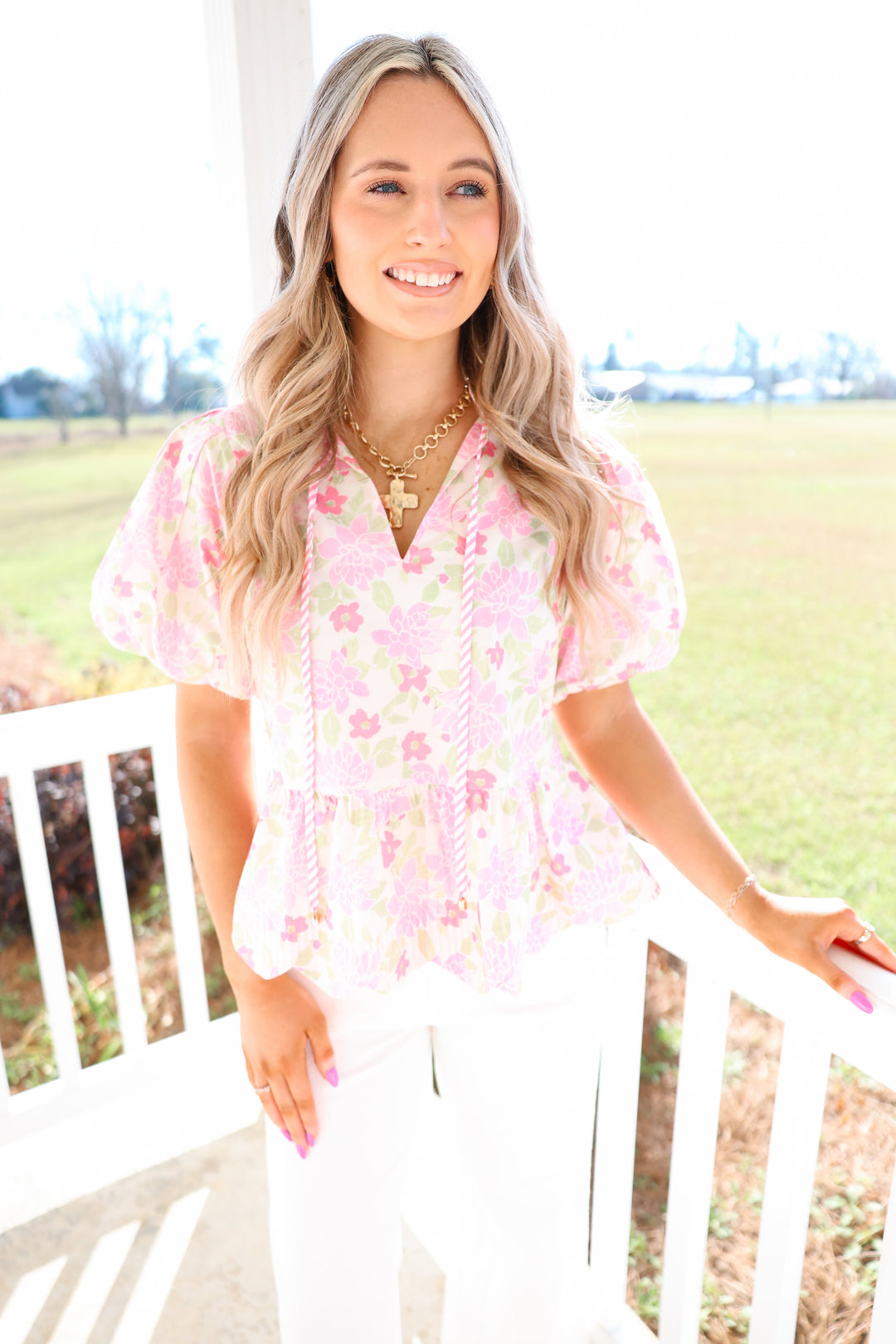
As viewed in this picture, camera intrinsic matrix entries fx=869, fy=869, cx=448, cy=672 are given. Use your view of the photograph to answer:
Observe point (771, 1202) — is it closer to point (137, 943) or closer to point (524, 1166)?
point (524, 1166)

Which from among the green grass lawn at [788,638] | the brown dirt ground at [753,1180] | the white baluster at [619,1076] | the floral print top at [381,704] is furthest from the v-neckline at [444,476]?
the green grass lawn at [788,638]

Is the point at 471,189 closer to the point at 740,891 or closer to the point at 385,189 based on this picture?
the point at 385,189

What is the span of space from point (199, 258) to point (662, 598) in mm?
4532

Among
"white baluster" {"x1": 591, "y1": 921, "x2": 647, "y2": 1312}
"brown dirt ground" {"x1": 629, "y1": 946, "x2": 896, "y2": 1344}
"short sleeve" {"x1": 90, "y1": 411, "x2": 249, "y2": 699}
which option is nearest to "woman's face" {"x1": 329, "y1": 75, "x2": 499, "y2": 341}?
"short sleeve" {"x1": 90, "y1": 411, "x2": 249, "y2": 699}

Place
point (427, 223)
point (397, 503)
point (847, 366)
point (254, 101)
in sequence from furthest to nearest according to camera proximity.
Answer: point (847, 366), point (254, 101), point (397, 503), point (427, 223)

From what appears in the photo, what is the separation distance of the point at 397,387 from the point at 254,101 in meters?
0.79

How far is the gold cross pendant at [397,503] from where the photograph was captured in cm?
98

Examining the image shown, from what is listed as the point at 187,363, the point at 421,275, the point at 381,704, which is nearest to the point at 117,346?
the point at 187,363

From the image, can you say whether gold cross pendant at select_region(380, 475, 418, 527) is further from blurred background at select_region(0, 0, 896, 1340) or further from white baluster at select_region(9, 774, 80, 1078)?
blurred background at select_region(0, 0, 896, 1340)

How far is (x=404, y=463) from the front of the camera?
1.03 meters

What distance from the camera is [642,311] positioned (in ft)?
15.1

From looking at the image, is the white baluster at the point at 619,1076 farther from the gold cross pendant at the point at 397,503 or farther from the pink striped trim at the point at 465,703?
the gold cross pendant at the point at 397,503

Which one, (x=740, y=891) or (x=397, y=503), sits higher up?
(x=397, y=503)

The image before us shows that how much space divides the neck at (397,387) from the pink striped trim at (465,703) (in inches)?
4.6
